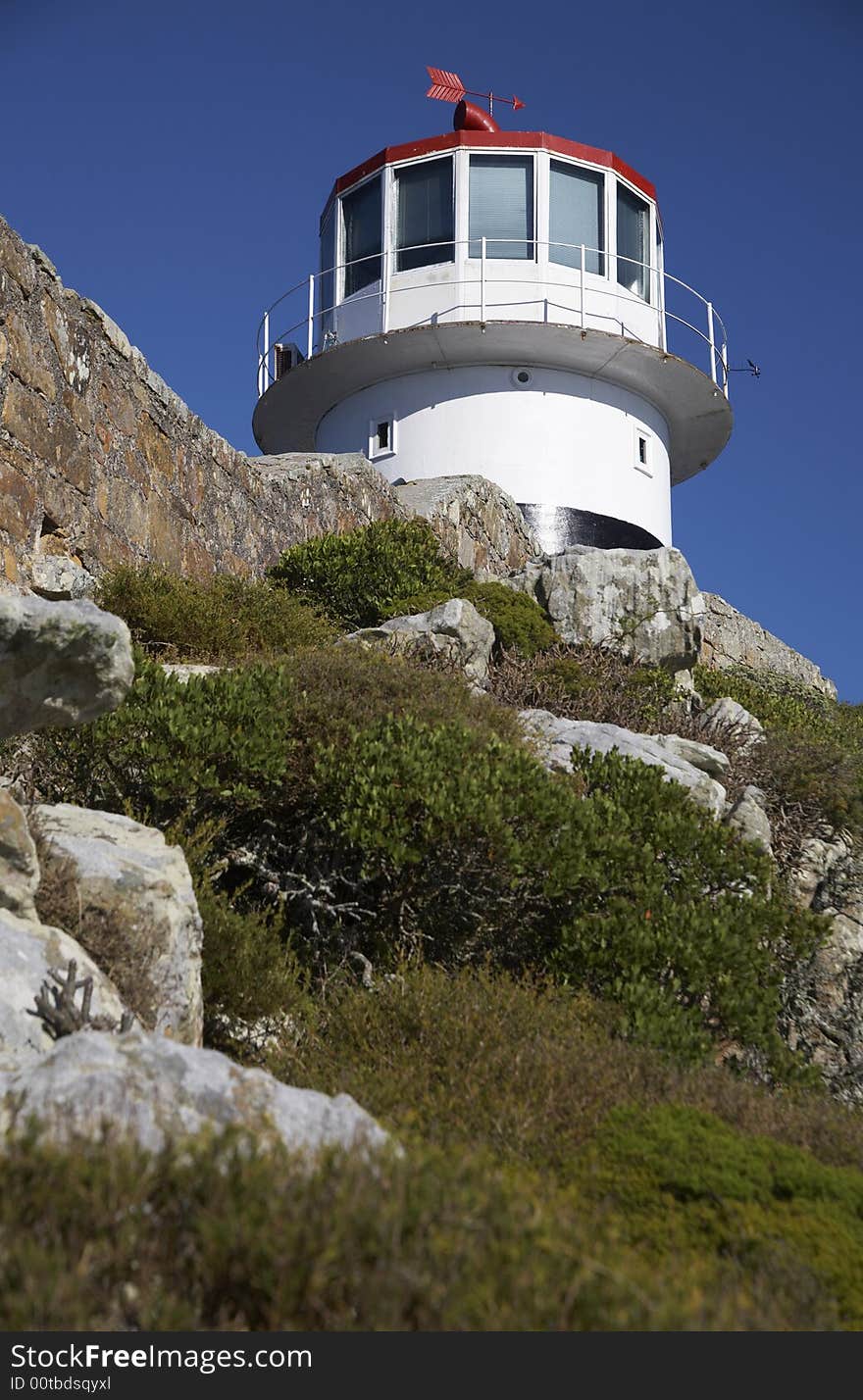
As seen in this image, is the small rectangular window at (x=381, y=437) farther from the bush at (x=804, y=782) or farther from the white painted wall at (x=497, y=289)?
the bush at (x=804, y=782)

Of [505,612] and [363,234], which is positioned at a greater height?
[363,234]

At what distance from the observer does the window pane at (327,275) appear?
2100cm

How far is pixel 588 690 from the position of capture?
10461 mm

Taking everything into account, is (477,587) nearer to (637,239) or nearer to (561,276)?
(561,276)

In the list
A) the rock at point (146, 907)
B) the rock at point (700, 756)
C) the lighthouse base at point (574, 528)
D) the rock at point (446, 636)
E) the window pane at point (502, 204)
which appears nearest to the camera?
the rock at point (146, 907)

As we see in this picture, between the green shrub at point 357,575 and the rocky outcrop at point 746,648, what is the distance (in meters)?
10.3

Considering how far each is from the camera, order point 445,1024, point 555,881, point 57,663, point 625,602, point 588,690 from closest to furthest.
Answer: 1. point 57,663
2. point 445,1024
3. point 555,881
4. point 588,690
5. point 625,602

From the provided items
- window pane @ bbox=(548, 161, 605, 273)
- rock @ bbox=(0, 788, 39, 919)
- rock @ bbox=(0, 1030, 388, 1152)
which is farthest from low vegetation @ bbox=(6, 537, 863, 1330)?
window pane @ bbox=(548, 161, 605, 273)

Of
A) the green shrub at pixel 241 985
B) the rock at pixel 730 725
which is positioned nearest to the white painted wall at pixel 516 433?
the rock at pixel 730 725

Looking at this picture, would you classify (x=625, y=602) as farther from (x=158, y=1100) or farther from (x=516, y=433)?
(x=158, y=1100)

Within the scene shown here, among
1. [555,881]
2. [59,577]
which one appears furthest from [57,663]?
[59,577]

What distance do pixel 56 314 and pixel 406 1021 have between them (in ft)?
19.8

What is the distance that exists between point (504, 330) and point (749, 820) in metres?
12.4

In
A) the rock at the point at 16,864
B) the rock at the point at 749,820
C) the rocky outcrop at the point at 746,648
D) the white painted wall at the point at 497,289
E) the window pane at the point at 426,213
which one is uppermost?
the window pane at the point at 426,213
